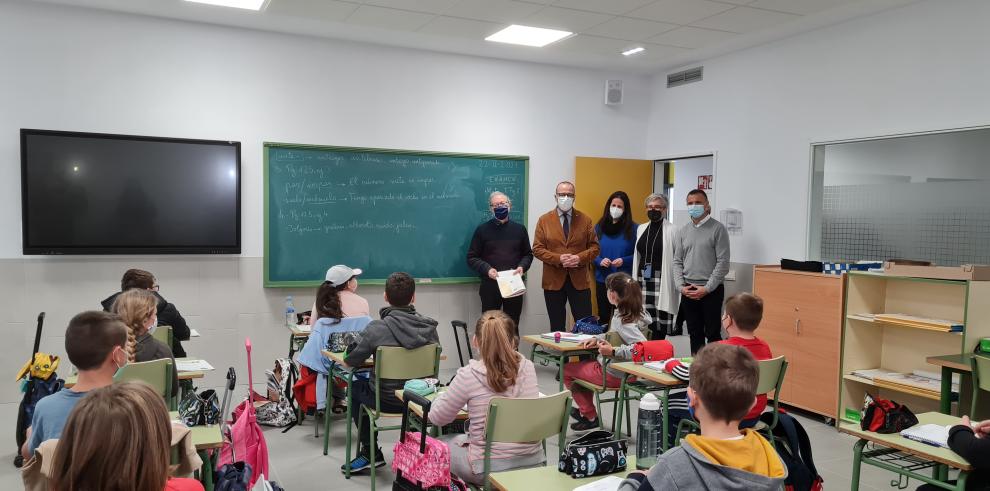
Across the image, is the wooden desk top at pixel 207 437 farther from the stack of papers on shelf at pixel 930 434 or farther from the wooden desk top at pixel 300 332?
the stack of papers on shelf at pixel 930 434

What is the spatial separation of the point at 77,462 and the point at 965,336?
15.6ft

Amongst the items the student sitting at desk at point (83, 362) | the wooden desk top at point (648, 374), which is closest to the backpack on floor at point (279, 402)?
the wooden desk top at point (648, 374)

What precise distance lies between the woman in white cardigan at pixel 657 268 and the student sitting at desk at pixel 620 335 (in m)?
1.99

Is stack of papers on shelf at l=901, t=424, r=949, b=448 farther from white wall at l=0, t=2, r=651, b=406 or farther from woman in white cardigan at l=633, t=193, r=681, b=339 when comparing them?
white wall at l=0, t=2, r=651, b=406

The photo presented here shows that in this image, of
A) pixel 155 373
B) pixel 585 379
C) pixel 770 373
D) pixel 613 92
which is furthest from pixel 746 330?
pixel 613 92

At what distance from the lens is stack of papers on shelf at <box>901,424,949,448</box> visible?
8.90ft

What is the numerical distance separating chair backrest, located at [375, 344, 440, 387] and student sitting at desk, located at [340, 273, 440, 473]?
42 millimetres

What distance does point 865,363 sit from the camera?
5.19 metres

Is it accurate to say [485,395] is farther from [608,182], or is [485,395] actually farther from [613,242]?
[608,182]

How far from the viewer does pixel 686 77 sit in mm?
7410

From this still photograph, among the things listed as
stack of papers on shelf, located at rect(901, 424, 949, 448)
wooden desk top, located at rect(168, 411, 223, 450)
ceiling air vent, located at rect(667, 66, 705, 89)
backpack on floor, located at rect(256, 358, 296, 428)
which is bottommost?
backpack on floor, located at rect(256, 358, 296, 428)

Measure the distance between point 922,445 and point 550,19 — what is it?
411cm

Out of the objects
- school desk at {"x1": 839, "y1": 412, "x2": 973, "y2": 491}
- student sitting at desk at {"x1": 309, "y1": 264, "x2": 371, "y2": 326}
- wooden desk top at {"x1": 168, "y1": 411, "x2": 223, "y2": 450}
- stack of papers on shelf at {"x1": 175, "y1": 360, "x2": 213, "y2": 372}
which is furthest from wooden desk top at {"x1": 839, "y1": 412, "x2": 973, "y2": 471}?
stack of papers on shelf at {"x1": 175, "y1": 360, "x2": 213, "y2": 372}

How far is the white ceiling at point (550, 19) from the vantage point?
17.3 ft
